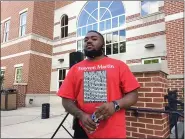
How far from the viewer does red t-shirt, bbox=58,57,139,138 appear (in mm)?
1972

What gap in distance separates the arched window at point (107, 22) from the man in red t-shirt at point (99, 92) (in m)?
10.8

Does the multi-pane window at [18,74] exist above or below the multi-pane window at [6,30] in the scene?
below

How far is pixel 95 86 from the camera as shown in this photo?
2064 mm

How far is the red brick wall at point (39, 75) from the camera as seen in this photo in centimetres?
1456

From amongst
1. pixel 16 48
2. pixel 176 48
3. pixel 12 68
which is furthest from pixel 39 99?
pixel 176 48

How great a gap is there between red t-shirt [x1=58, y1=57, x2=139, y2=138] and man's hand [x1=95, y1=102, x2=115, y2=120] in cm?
11

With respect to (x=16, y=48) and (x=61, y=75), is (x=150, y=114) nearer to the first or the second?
(x=61, y=75)

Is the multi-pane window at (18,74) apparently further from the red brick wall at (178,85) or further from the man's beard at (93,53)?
the man's beard at (93,53)

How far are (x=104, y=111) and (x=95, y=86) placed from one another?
312 mm

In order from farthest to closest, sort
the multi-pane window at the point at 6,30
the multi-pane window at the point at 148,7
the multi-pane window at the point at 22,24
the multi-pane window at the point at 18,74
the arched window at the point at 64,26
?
the multi-pane window at the point at 6,30, the arched window at the point at 64,26, the multi-pane window at the point at 22,24, the multi-pane window at the point at 18,74, the multi-pane window at the point at 148,7

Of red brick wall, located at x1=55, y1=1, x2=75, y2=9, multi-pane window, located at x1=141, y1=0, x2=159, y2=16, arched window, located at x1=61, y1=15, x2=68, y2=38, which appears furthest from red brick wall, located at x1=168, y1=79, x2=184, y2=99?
red brick wall, located at x1=55, y1=1, x2=75, y2=9

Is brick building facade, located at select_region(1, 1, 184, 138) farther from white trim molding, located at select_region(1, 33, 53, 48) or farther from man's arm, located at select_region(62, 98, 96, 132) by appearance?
man's arm, located at select_region(62, 98, 96, 132)

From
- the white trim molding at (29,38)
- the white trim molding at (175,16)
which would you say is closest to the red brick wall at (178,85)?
the white trim molding at (175,16)

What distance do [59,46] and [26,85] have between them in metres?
4.24
